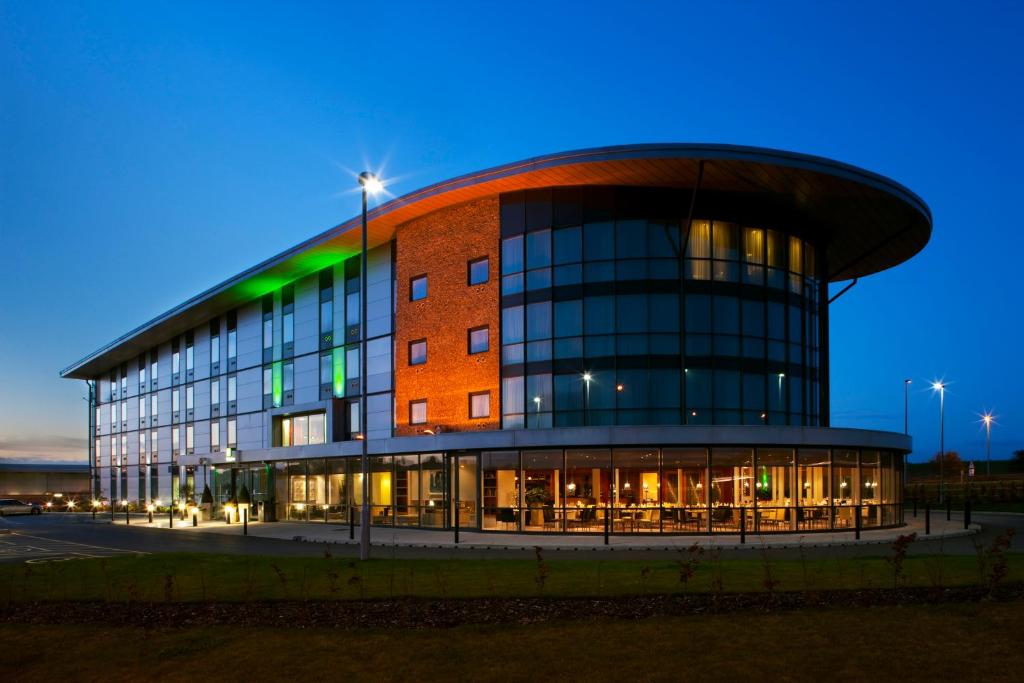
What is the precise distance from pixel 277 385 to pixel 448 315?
1876 cm

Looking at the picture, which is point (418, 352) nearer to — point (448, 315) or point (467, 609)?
point (448, 315)

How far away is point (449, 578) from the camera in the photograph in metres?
16.9

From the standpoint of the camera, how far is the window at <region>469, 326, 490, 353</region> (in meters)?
38.8

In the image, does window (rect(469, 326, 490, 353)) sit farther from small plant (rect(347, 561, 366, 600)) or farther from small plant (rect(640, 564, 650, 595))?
small plant (rect(640, 564, 650, 595))

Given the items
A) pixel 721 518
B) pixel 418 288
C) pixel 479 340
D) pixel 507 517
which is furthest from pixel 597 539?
pixel 418 288

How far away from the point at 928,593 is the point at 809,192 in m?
26.2

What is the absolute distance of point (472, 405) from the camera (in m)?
39.1

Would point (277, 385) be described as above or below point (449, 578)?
above

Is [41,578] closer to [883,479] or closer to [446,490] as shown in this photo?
[446,490]

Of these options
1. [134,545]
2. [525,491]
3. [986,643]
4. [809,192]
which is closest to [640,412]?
[525,491]

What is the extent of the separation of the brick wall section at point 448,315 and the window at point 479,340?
234mm

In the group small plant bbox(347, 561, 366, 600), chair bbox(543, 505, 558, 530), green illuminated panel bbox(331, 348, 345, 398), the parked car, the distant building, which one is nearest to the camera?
small plant bbox(347, 561, 366, 600)

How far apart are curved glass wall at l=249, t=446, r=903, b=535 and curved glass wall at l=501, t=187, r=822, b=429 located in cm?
353

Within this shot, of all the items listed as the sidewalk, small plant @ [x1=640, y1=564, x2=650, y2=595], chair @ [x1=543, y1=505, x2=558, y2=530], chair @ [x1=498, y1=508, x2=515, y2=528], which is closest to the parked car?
the sidewalk
